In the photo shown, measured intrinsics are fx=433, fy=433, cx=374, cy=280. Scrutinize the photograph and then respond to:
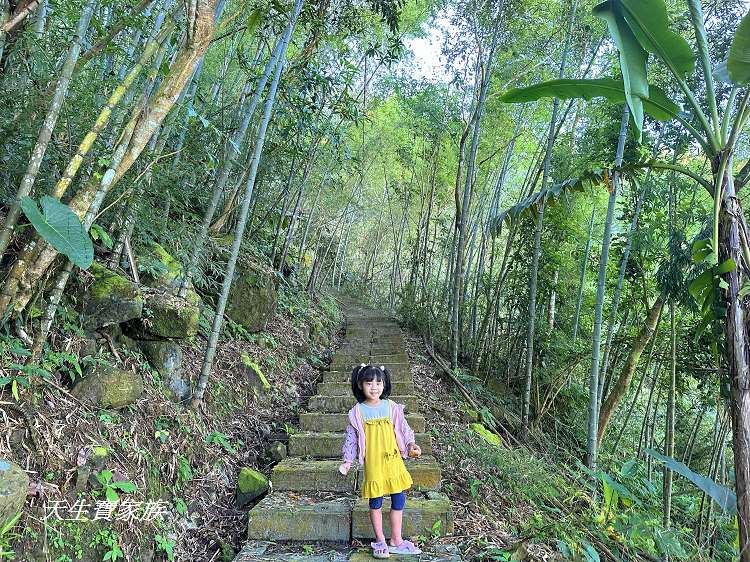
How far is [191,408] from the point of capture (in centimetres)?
310

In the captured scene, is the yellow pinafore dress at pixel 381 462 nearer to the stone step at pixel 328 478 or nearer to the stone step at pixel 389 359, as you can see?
the stone step at pixel 328 478

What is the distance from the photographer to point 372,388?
8.27 ft

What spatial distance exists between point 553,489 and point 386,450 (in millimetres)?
1470

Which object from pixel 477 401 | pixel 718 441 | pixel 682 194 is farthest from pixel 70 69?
pixel 718 441

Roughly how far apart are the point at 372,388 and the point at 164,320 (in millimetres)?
1524

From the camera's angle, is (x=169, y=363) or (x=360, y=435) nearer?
(x=360, y=435)

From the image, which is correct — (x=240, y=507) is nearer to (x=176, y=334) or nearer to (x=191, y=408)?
(x=191, y=408)

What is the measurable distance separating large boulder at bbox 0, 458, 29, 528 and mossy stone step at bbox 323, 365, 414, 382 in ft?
10.9

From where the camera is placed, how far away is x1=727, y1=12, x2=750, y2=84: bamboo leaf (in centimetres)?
167

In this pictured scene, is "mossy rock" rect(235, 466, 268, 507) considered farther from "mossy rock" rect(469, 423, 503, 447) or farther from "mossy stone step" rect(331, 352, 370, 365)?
"mossy stone step" rect(331, 352, 370, 365)

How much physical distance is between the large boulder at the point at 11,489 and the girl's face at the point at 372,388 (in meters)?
1.58

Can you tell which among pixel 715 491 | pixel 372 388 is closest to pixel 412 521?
pixel 372 388

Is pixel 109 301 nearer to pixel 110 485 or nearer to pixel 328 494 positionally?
pixel 110 485

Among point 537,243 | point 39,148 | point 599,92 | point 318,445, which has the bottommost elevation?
point 318,445
